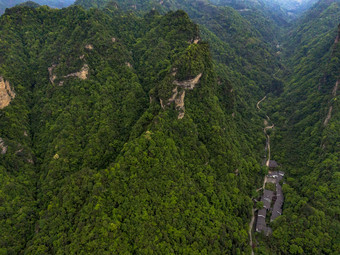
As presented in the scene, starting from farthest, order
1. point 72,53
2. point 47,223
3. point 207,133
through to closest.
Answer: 1. point 72,53
2. point 207,133
3. point 47,223

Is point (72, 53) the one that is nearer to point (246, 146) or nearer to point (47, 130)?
point (47, 130)

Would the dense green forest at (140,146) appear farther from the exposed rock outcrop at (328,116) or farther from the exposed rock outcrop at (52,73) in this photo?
the exposed rock outcrop at (52,73)

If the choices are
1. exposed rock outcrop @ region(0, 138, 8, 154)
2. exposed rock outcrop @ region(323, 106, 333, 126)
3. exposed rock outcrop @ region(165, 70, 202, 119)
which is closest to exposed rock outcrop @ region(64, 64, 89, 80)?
exposed rock outcrop @ region(0, 138, 8, 154)

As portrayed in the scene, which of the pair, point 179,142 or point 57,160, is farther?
point 179,142

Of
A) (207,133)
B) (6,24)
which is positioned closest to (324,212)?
(207,133)

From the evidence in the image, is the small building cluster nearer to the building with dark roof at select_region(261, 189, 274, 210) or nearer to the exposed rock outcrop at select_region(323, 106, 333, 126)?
the building with dark roof at select_region(261, 189, 274, 210)
